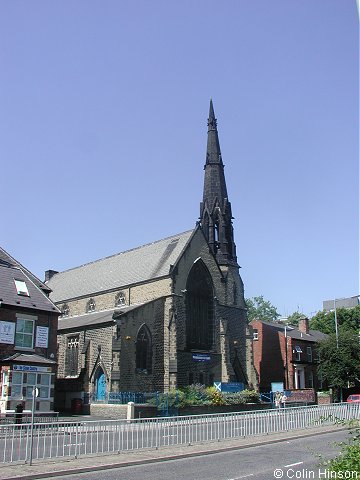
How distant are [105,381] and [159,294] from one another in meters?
8.41

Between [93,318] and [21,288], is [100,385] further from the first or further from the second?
[21,288]

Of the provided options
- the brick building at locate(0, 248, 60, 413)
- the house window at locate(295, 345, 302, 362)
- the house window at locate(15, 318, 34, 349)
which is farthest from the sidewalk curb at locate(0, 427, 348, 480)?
the house window at locate(295, 345, 302, 362)

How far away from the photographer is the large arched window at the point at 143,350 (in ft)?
130

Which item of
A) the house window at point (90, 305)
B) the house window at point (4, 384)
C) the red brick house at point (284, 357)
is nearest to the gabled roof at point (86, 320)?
the house window at point (90, 305)

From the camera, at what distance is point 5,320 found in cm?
2992

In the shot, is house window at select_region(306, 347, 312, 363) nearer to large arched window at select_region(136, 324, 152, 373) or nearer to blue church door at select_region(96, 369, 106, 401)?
large arched window at select_region(136, 324, 152, 373)

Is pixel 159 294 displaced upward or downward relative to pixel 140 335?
upward

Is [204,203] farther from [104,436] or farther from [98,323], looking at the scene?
[104,436]

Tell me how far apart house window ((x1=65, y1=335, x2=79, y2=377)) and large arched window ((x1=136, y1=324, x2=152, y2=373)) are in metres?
5.80

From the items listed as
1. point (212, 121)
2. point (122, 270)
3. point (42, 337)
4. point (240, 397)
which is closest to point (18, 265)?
point (42, 337)

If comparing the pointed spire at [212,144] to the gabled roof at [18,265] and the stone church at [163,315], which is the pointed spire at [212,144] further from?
the gabled roof at [18,265]

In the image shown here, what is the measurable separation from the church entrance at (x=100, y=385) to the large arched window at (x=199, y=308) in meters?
7.64

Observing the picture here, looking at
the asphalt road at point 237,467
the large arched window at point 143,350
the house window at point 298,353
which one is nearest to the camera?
the asphalt road at point 237,467

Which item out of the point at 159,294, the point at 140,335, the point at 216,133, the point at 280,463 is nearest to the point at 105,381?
the point at 140,335
